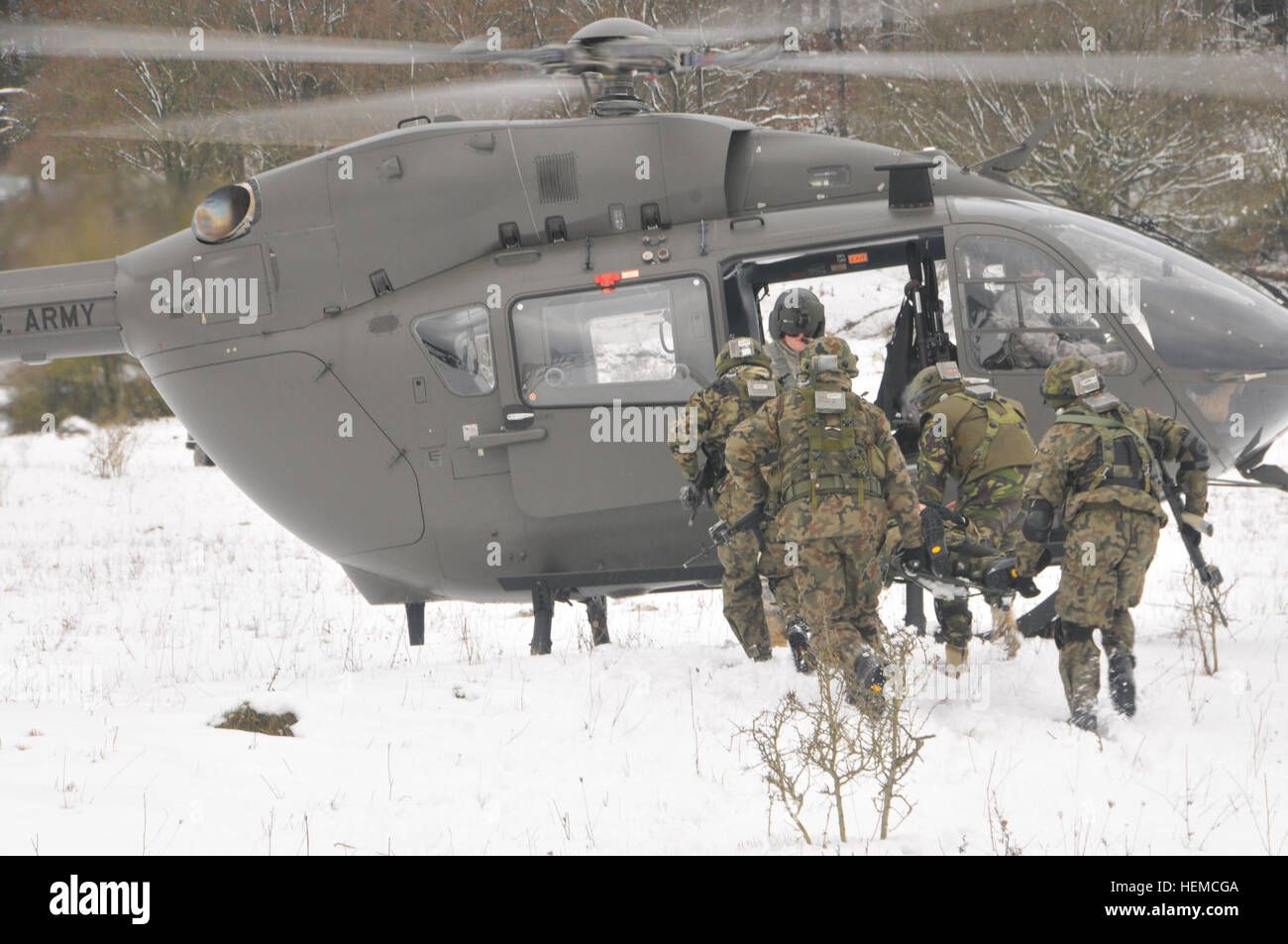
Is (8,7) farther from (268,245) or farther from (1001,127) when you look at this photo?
(1001,127)

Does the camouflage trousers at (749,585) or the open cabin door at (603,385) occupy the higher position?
the open cabin door at (603,385)

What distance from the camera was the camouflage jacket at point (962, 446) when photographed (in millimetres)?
6227

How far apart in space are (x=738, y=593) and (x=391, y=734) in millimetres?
1978

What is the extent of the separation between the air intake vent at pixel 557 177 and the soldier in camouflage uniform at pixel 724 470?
5.47ft

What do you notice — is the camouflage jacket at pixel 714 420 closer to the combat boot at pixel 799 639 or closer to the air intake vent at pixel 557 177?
the combat boot at pixel 799 639

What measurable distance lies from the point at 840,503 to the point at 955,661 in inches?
58.1

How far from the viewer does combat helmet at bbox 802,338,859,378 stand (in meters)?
5.48

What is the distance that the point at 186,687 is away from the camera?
20.9 ft

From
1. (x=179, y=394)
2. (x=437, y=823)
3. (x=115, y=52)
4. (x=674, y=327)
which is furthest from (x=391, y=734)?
(x=115, y=52)

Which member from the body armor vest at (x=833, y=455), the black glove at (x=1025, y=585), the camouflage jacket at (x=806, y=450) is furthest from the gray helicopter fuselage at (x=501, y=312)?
the black glove at (x=1025, y=585)

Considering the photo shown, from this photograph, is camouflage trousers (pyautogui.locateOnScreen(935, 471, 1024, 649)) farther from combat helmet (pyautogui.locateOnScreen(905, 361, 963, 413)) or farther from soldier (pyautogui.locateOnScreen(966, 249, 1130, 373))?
soldier (pyautogui.locateOnScreen(966, 249, 1130, 373))

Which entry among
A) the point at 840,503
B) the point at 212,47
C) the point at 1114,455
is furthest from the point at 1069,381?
the point at 212,47

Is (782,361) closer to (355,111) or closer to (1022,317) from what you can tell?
(1022,317)

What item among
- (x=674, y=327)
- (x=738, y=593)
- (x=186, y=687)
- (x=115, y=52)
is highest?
(x=115, y=52)
